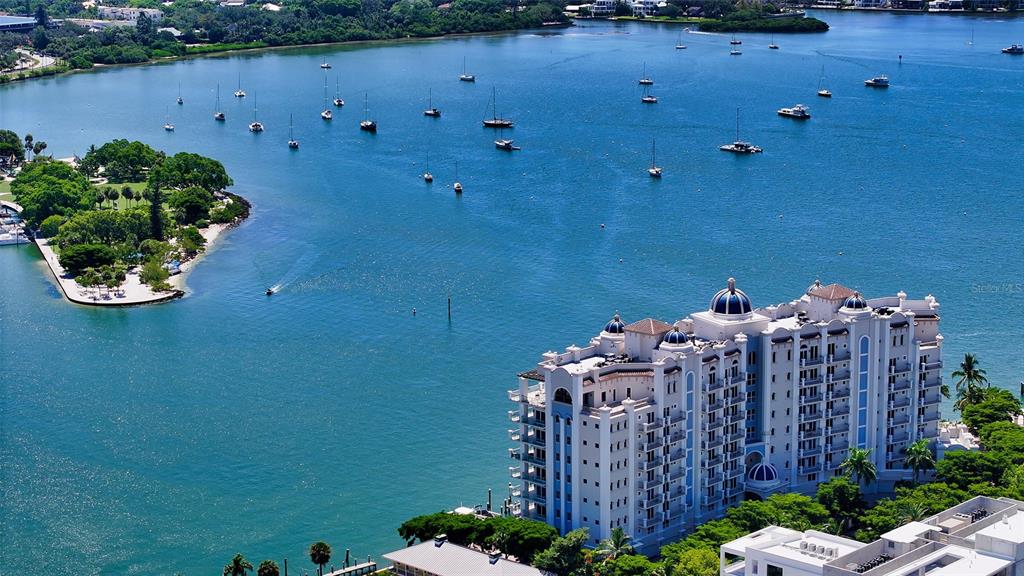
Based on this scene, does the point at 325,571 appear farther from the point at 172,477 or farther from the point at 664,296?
the point at 664,296

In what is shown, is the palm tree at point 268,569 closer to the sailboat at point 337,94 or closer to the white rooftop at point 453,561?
the white rooftop at point 453,561

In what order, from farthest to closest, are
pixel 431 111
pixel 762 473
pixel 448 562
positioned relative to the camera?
pixel 431 111 → pixel 762 473 → pixel 448 562

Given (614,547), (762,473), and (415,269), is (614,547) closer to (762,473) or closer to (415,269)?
(762,473)

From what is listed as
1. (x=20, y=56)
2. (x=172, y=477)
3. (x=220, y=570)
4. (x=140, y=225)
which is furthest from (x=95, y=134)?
(x=220, y=570)

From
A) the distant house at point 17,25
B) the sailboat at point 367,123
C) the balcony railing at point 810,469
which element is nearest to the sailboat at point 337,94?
the sailboat at point 367,123

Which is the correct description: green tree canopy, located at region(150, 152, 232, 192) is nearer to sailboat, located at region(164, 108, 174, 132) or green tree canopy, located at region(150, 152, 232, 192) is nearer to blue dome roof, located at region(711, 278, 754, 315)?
sailboat, located at region(164, 108, 174, 132)

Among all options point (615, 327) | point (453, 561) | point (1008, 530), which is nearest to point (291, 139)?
point (615, 327)
